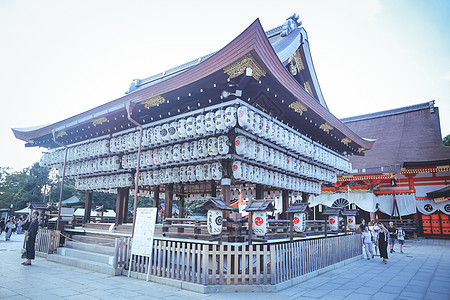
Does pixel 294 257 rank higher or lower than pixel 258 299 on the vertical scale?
higher

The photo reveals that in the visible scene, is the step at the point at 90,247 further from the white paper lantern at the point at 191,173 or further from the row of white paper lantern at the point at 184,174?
the white paper lantern at the point at 191,173

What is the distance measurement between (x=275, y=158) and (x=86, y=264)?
7834 mm

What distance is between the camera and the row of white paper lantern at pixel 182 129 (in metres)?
8.68

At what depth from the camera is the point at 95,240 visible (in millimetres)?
12109

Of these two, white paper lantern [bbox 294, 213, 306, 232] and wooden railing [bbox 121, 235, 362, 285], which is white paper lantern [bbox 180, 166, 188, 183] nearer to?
wooden railing [bbox 121, 235, 362, 285]

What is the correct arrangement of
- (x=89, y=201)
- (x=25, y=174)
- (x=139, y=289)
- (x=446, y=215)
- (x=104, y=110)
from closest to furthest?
1. (x=139, y=289)
2. (x=104, y=110)
3. (x=89, y=201)
4. (x=446, y=215)
5. (x=25, y=174)

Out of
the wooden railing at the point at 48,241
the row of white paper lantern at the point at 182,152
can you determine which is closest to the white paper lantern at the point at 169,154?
the row of white paper lantern at the point at 182,152

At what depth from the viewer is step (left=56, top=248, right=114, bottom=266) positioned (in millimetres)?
10047

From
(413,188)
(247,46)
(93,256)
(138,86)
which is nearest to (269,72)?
(247,46)

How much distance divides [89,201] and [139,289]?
9.84 m

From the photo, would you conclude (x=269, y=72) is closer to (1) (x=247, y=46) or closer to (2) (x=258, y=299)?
(1) (x=247, y=46)

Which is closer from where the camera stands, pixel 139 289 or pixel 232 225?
pixel 139 289

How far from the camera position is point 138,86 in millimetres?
21641

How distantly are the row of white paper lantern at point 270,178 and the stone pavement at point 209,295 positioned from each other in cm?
362
